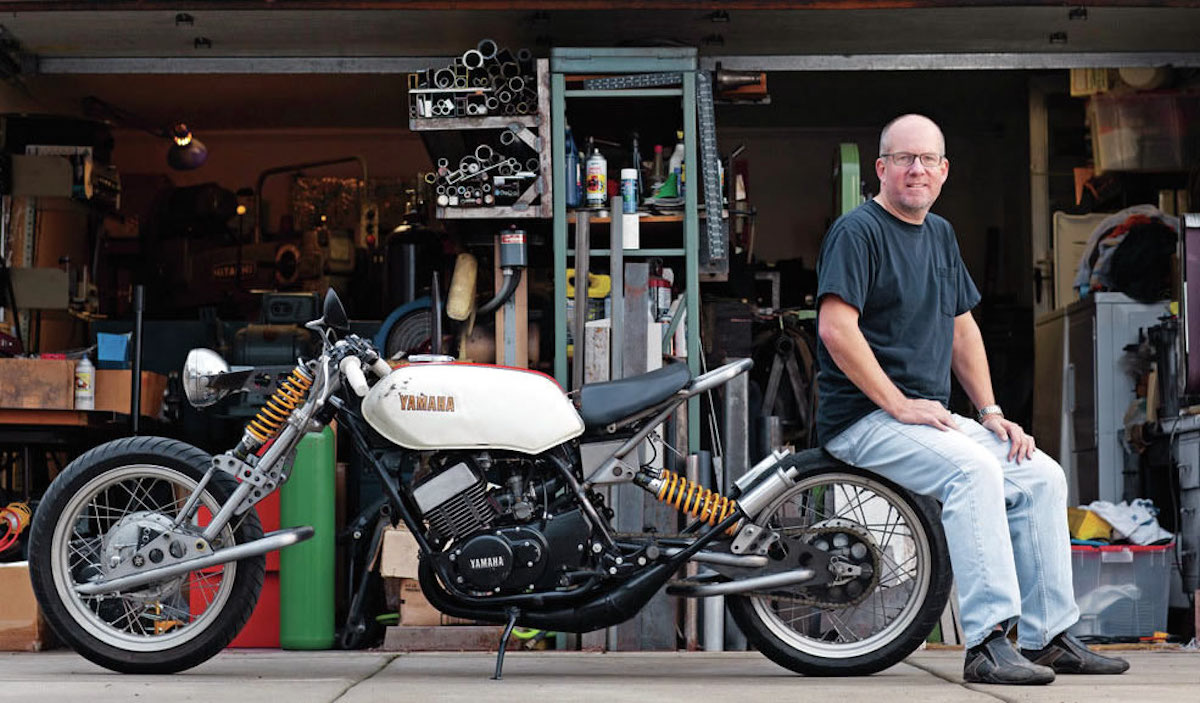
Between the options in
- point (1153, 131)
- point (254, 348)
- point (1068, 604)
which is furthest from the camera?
point (1153, 131)

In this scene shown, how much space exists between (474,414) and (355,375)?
35 cm

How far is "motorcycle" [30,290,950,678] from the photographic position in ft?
14.1

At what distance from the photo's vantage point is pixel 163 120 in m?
11.2

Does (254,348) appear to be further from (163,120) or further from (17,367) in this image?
(163,120)

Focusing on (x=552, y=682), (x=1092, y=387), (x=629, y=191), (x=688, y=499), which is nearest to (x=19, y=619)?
(x=552, y=682)

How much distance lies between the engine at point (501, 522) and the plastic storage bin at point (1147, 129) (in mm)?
4784

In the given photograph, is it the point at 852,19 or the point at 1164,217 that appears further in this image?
the point at 1164,217

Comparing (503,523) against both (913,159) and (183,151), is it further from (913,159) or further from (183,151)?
(183,151)

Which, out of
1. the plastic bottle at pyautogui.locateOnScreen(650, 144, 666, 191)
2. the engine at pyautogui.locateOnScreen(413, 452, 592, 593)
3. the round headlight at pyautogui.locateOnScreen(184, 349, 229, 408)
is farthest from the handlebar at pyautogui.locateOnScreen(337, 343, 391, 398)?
the plastic bottle at pyautogui.locateOnScreen(650, 144, 666, 191)

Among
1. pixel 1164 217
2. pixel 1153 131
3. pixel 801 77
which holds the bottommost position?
pixel 1164 217

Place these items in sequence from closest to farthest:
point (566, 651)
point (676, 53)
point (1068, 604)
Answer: point (1068, 604)
point (566, 651)
point (676, 53)

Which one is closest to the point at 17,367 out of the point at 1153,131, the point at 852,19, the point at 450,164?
the point at 450,164

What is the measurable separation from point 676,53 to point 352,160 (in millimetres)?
5987

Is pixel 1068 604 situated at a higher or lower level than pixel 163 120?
lower
